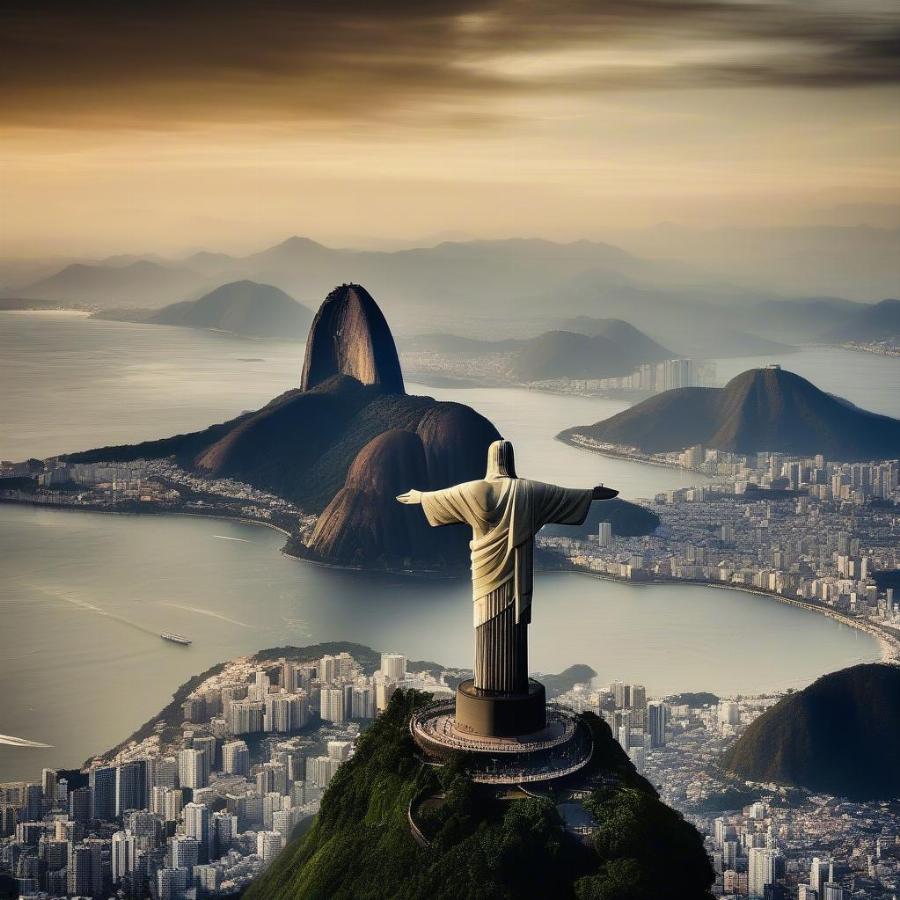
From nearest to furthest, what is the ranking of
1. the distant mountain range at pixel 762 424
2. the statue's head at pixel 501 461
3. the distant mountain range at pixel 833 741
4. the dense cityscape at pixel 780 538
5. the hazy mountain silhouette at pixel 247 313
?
the statue's head at pixel 501 461 → the distant mountain range at pixel 833 741 → the dense cityscape at pixel 780 538 → the distant mountain range at pixel 762 424 → the hazy mountain silhouette at pixel 247 313

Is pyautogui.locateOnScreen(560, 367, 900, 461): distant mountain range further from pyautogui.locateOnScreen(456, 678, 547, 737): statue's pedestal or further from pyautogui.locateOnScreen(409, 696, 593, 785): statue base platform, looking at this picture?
pyautogui.locateOnScreen(456, 678, 547, 737): statue's pedestal

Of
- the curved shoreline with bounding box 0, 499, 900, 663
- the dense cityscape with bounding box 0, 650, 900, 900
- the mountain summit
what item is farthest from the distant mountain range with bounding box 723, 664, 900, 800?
the mountain summit

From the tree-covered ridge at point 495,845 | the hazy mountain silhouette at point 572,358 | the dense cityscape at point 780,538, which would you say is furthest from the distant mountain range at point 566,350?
the tree-covered ridge at point 495,845

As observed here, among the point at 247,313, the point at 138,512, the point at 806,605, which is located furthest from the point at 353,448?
the point at 247,313

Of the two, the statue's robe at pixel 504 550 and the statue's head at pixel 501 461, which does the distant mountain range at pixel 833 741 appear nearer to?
the statue's robe at pixel 504 550

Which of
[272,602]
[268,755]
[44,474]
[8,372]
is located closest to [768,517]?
[272,602]

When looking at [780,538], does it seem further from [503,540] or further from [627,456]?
[503,540]
